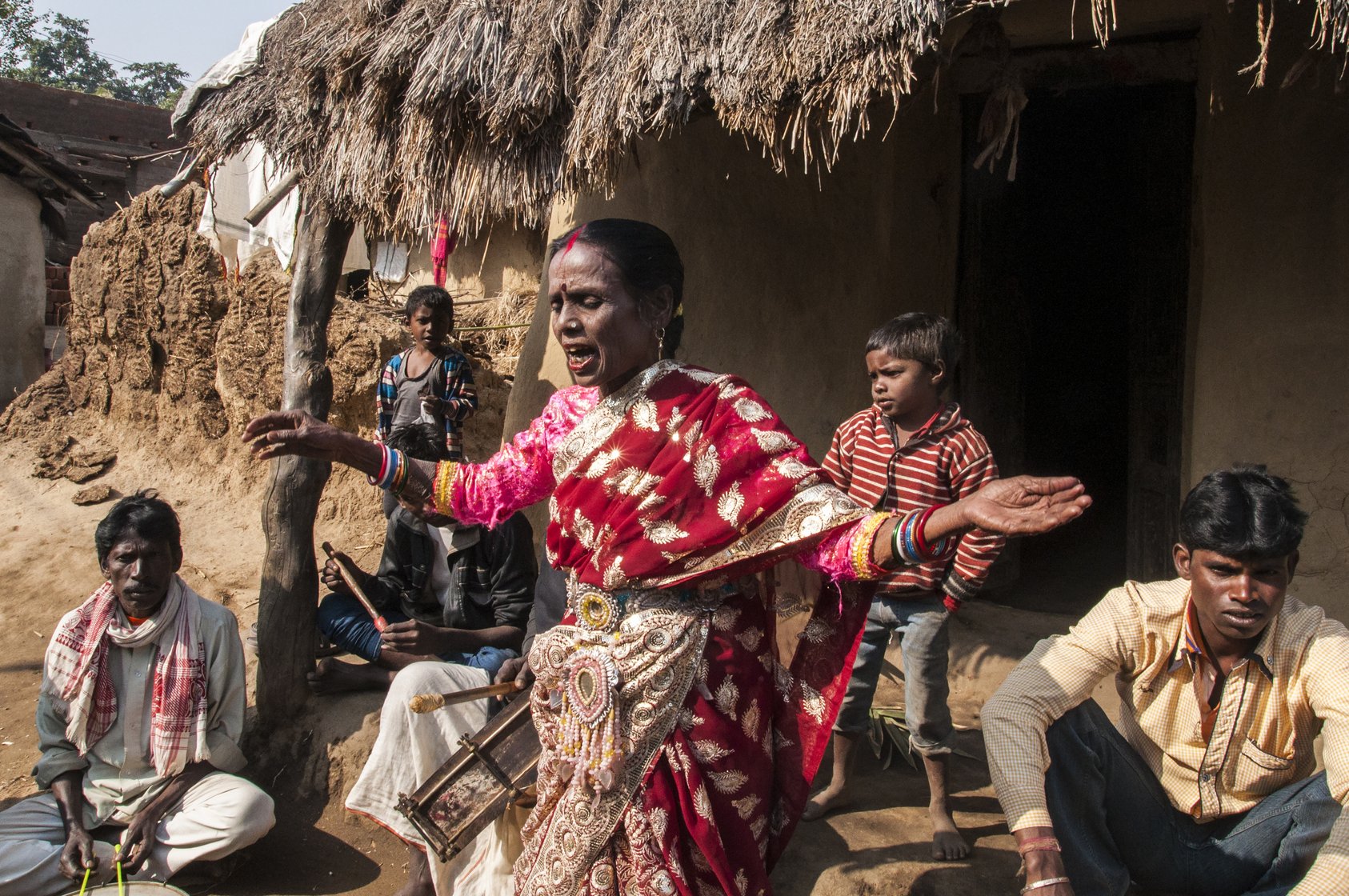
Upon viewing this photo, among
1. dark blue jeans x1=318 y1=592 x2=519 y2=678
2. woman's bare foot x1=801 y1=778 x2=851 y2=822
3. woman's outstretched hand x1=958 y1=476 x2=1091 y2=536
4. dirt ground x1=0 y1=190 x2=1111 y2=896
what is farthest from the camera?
dark blue jeans x1=318 y1=592 x2=519 y2=678

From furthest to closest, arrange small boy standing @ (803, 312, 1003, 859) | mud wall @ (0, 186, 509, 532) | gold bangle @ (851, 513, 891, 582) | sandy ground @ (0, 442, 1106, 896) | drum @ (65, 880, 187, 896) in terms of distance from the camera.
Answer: mud wall @ (0, 186, 509, 532), small boy standing @ (803, 312, 1003, 859), sandy ground @ (0, 442, 1106, 896), drum @ (65, 880, 187, 896), gold bangle @ (851, 513, 891, 582)

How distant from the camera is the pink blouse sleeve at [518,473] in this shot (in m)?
2.35

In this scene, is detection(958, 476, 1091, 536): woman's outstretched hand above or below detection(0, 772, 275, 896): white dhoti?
above

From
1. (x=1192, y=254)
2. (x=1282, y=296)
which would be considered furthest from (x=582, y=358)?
(x=1192, y=254)

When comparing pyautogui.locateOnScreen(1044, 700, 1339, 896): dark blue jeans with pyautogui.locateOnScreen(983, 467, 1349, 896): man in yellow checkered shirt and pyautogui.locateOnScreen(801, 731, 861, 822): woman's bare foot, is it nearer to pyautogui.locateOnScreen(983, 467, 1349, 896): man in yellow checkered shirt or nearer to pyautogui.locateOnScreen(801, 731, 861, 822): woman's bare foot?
pyautogui.locateOnScreen(983, 467, 1349, 896): man in yellow checkered shirt

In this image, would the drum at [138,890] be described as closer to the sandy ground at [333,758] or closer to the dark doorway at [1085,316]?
the sandy ground at [333,758]

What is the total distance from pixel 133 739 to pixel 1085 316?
21.7ft

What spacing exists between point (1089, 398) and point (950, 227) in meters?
3.12

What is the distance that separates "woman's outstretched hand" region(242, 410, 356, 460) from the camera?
7.60 ft

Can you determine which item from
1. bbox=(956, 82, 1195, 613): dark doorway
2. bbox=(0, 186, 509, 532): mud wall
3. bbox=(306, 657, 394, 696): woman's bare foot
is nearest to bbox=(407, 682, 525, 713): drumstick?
bbox=(306, 657, 394, 696): woman's bare foot

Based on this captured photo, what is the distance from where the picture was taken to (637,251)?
2131 mm

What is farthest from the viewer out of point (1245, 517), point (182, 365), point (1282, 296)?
point (182, 365)

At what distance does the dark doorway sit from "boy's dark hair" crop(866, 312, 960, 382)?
2008 millimetres

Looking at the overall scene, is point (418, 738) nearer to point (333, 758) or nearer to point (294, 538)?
point (333, 758)
